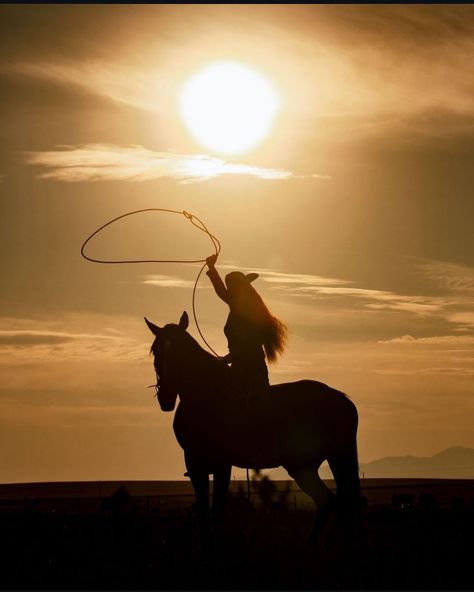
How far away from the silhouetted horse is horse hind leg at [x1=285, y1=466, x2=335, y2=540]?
15 mm

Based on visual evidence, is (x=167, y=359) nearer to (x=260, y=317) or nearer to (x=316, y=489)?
(x=260, y=317)

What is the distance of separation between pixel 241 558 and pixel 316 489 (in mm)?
3084

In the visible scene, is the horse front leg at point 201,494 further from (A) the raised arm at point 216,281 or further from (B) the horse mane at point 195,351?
(A) the raised arm at point 216,281

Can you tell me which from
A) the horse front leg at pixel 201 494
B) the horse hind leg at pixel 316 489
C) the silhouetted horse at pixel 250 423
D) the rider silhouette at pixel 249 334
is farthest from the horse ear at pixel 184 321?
the horse hind leg at pixel 316 489

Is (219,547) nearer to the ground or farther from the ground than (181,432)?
nearer to the ground

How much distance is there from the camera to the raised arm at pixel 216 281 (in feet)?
52.7

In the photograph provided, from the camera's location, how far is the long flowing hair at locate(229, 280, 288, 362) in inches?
615

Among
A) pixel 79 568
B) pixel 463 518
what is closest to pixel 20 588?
pixel 79 568

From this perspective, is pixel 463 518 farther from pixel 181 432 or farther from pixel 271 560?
pixel 271 560

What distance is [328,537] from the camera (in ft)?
48.4

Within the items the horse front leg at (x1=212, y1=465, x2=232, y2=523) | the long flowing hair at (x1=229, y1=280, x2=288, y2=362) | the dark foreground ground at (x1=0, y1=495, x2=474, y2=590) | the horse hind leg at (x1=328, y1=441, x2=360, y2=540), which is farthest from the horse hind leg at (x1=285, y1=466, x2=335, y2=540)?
the long flowing hair at (x1=229, y1=280, x2=288, y2=362)

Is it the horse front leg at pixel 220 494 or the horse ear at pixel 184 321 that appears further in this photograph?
the horse ear at pixel 184 321

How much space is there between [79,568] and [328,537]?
3622 millimetres

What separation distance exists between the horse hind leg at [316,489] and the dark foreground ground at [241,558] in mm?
551
